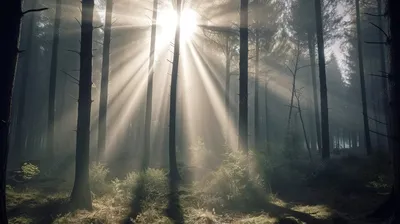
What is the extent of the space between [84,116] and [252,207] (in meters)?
6.29

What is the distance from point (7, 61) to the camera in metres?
4.92

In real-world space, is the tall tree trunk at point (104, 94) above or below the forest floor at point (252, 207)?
above

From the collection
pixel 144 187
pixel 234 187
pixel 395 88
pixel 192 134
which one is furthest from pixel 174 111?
pixel 192 134

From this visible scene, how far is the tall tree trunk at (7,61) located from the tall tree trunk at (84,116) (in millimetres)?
3964

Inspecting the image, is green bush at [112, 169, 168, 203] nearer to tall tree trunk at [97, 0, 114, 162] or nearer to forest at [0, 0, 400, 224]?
forest at [0, 0, 400, 224]

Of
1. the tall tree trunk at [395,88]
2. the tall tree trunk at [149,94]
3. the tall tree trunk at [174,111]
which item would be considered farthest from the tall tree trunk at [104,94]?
the tall tree trunk at [395,88]

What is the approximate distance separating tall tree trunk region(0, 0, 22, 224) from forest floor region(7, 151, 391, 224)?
2.94 m

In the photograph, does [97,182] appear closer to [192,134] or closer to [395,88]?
[395,88]

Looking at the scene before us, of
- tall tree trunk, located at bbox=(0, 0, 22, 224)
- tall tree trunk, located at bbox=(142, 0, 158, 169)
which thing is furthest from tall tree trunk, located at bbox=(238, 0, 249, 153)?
tall tree trunk, located at bbox=(0, 0, 22, 224)

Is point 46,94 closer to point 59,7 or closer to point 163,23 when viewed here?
point 59,7

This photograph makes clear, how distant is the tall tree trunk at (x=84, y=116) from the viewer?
8570mm

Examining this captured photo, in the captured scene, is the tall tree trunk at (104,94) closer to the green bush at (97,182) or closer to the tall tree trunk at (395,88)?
the green bush at (97,182)

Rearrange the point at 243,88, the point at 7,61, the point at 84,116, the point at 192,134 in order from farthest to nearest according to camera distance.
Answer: the point at 192,134 < the point at 243,88 < the point at 84,116 < the point at 7,61

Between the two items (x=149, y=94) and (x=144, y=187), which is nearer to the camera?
(x=144, y=187)
